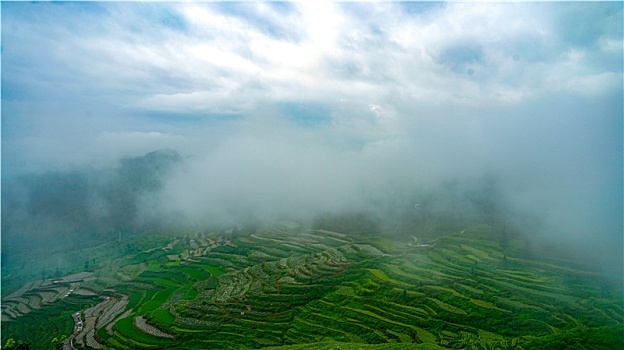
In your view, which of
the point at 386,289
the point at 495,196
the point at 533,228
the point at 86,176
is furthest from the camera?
the point at 86,176

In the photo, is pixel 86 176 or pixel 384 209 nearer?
pixel 384 209

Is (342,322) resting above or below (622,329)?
below

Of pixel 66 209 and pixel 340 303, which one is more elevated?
pixel 340 303

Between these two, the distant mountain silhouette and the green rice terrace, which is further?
the distant mountain silhouette

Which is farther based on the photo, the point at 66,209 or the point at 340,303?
the point at 66,209

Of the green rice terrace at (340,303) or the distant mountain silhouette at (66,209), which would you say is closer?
the green rice terrace at (340,303)

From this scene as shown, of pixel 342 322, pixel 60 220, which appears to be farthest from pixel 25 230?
pixel 342 322

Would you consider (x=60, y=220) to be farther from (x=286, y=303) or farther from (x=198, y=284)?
(x=286, y=303)

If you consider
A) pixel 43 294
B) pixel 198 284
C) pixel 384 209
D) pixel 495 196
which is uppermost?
pixel 495 196
